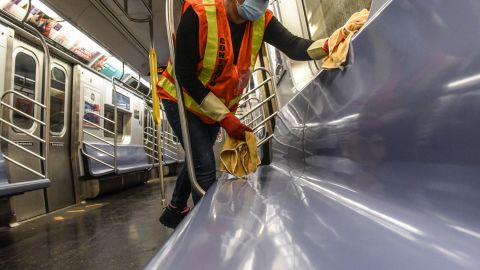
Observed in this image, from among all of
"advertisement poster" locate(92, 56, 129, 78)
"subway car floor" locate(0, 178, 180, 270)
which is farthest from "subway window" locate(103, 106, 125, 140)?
"subway car floor" locate(0, 178, 180, 270)

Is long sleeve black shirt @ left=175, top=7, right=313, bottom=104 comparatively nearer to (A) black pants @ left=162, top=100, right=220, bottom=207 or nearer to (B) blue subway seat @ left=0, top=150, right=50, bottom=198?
(A) black pants @ left=162, top=100, right=220, bottom=207

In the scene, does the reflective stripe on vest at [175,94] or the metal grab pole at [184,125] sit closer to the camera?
the metal grab pole at [184,125]

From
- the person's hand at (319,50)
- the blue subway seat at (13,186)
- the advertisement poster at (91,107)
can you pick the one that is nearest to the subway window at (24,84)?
the blue subway seat at (13,186)

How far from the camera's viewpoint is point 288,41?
1526mm

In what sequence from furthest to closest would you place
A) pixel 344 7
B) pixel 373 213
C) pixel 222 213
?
pixel 344 7 → pixel 222 213 → pixel 373 213

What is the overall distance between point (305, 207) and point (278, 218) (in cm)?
11

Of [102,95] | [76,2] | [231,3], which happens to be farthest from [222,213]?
[102,95]

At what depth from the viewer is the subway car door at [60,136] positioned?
3.90 meters

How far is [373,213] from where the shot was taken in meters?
0.61

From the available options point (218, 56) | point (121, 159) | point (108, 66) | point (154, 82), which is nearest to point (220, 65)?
point (218, 56)

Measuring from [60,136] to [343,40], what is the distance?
4150 millimetres

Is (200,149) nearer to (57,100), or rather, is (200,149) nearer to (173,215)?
(173,215)

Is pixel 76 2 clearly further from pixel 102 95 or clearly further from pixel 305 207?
pixel 305 207

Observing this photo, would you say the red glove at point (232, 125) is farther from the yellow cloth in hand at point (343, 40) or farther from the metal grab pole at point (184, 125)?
the yellow cloth in hand at point (343, 40)
